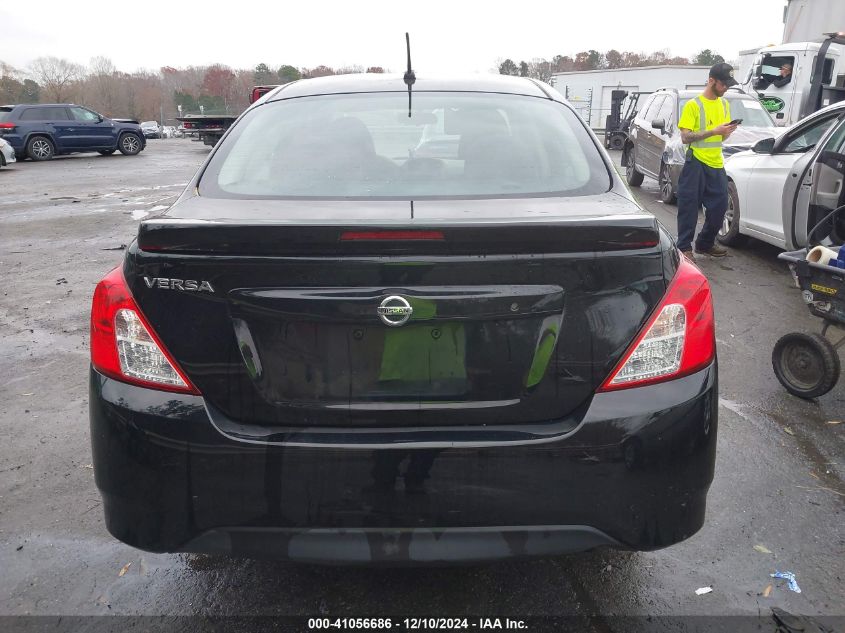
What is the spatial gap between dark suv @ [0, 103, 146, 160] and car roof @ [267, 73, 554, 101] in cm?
2408

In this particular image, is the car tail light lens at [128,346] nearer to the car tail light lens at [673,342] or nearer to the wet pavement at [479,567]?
the wet pavement at [479,567]

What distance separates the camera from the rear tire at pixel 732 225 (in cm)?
794

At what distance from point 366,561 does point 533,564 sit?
2.97ft

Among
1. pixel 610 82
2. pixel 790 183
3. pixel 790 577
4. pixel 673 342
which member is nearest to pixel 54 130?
pixel 790 183

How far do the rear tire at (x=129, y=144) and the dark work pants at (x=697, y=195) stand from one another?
945 inches

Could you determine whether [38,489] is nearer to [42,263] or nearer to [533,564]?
[533,564]

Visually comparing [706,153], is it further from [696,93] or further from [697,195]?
[696,93]

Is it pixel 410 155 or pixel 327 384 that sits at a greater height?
pixel 410 155

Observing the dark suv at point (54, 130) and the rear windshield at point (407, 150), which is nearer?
the rear windshield at point (407, 150)

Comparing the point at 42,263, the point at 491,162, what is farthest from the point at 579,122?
the point at 42,263

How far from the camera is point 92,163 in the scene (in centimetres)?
2328

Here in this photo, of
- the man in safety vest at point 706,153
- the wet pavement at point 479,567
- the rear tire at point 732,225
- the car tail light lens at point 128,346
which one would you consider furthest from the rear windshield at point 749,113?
the car tail light lens at point 128,346

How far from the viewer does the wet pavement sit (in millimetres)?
2398

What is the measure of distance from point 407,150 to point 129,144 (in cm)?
2732
